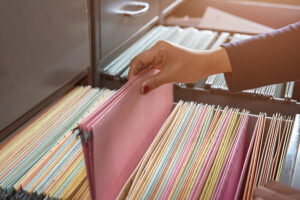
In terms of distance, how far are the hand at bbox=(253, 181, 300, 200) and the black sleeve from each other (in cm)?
40

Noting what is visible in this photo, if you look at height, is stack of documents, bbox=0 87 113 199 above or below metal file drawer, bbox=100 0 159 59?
below

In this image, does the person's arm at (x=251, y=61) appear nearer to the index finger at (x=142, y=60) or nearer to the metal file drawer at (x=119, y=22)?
the index finger at (x=142, y=60)

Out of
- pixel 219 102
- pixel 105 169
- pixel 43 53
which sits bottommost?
pixel 219 102

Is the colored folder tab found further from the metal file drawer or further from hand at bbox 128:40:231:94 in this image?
the metal file drawer

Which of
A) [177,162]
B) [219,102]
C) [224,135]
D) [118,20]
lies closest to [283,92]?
[219,102]

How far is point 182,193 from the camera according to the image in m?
0.86

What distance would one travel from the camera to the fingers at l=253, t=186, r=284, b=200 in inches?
30.5

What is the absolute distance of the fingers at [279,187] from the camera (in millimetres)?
789

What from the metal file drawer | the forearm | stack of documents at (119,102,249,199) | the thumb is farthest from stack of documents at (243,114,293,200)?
the metal file drawer

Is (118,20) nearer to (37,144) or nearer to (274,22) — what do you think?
(37,144)

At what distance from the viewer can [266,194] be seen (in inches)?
30.9

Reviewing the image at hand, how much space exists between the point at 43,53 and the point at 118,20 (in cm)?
57

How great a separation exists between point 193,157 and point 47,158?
0.39 meters

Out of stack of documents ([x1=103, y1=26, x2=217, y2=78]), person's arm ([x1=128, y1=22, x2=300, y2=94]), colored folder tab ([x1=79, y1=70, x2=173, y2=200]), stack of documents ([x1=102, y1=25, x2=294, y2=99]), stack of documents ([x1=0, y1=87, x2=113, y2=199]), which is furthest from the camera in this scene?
stack of documents ([x1=103, y1=26, x2=217, y2=78])
